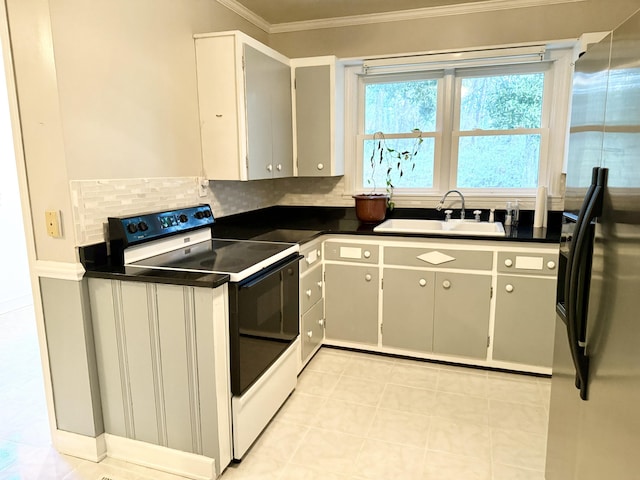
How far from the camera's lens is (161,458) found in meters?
1.93

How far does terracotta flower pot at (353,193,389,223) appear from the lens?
3291 millimetres

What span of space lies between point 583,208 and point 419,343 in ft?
6.10

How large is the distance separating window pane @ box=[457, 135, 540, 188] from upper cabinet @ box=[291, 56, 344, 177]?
1.00 meters

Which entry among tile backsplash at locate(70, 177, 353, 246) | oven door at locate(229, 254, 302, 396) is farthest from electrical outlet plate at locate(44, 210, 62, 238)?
oven door at locate(229, 254, 302, 396)

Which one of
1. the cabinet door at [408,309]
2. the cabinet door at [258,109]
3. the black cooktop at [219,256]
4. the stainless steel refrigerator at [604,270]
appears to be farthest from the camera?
the cabinet door at [408,309]

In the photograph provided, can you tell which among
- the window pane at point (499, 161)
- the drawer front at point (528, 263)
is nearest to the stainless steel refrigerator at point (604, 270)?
the drawer front at point (528, 263)

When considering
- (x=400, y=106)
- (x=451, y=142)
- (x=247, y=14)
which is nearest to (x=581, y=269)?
(x=451, y=142)

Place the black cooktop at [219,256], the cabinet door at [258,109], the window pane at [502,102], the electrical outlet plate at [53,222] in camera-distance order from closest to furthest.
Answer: the electrical outlet plate at [53,222] < the black cooktop at [219,256] < the cabinet door at [258,109] < the window pane at [502,102]

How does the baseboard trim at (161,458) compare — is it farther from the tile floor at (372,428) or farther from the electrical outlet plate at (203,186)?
the electrical outlet plate at (203,186)

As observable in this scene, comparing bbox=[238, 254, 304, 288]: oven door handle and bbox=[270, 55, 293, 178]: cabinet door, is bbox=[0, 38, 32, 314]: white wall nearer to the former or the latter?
bbox=[270, 55, 293, 178]: cabinet door

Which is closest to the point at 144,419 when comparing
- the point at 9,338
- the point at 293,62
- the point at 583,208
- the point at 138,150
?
the point at 138,150

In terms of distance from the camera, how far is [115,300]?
1880mm

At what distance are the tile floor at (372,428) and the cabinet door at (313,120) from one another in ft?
4.86

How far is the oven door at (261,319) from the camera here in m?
1.85
